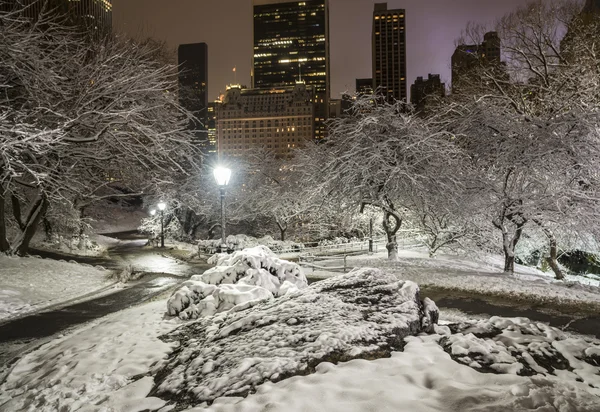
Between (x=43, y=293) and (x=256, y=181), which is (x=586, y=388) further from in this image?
(x=256, y=181)

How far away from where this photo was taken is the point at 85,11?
21.0 meters

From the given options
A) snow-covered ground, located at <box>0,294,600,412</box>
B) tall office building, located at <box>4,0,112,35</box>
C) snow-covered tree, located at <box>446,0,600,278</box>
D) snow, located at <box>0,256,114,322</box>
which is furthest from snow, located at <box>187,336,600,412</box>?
tall office building, located at <box>4,0,112,35</box>

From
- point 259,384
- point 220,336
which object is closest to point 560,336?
point 259,384

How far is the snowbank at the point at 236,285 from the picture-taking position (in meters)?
7.97

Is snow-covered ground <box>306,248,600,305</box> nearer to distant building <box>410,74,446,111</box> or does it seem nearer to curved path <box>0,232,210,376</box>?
curved path <box>0,232,210,376</box>

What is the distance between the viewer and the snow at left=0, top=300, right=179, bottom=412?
466cm

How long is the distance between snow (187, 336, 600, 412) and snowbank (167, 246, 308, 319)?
3.69 metres

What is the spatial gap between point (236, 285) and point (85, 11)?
20.4 m

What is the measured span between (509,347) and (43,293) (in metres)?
12.6

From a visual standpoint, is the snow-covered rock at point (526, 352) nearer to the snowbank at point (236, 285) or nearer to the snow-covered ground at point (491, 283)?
the snowbank at point (236, 285)

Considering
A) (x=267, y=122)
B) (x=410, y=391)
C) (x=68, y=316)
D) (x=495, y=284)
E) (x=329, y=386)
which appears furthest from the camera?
(x=267, y=122)

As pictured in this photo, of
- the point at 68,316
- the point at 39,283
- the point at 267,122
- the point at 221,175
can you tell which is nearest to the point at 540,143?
the point at 221,175

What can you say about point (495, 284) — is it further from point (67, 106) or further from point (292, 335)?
point (67, 106)

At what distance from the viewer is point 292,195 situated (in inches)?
1155
